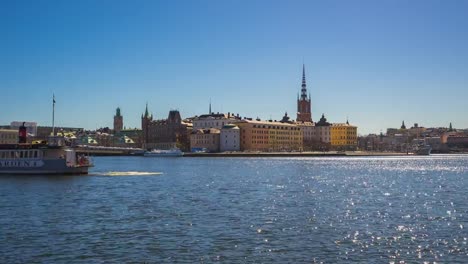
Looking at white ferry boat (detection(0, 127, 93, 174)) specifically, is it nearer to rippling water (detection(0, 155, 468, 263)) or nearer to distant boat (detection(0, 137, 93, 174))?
distant boat (detection(0, 137, 93, 174))

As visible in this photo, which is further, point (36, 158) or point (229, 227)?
point (36, 158)

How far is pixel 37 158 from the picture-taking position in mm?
64625

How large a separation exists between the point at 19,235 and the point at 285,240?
38.9ft

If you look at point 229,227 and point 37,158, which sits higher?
point 37,158

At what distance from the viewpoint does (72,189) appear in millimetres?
50781

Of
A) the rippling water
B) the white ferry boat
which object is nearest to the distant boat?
the white ferry boat

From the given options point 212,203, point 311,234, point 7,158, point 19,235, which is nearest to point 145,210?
point 212,203

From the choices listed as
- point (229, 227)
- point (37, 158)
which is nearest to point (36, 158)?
point (37, 158)

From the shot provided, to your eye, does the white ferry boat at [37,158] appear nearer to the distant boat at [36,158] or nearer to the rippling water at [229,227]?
the distant boat at [36,158]

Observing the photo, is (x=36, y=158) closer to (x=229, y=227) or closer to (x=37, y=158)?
(x=37, y=158)

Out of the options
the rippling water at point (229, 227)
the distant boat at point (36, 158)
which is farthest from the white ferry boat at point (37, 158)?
the rippling water at point (229, 227)

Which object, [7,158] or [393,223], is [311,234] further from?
[7,158]

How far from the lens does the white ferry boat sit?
6475cm

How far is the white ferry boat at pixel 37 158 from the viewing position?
212 feet
